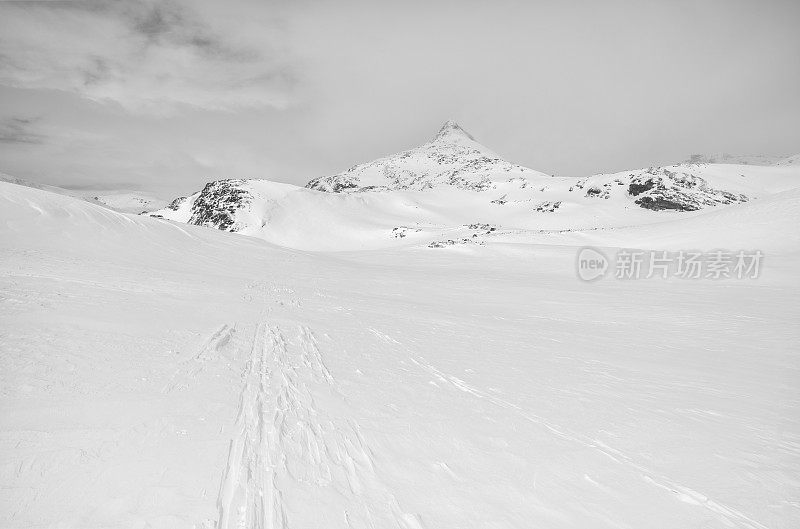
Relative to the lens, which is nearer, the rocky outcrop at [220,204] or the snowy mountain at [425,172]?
the rocky outcrop at [220,204]

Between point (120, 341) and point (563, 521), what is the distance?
5.55 metres

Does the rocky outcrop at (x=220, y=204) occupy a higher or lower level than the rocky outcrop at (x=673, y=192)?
lower

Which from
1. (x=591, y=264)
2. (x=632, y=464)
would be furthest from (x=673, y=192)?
(x=632, y=464)

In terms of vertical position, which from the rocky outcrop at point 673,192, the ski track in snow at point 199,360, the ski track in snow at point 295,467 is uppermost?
the rocky outcrop at point 673,192

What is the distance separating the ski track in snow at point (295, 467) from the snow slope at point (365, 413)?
0.02 meters

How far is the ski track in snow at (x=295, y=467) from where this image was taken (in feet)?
8.05

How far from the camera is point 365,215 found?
61.1 meters

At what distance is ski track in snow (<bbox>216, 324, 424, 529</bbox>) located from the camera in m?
2.46

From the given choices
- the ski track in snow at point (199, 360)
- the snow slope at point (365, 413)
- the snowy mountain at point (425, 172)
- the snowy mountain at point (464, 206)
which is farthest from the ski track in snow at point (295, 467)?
the snowy mountain at point (425, 172)

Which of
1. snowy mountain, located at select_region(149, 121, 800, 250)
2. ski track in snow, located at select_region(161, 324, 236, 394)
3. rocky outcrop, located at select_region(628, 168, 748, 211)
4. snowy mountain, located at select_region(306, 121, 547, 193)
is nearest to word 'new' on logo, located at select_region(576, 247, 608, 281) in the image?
snowy mountain, located at select_region(149, 121, 800, 250)

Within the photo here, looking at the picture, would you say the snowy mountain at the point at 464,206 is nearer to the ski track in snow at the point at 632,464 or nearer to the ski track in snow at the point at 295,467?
the ski track in snow at the point at 632,464

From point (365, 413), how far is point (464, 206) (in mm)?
71788

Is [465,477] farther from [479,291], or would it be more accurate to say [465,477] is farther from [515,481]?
[479,291]

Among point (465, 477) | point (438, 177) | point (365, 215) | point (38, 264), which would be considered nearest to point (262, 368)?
point (465, 477)
